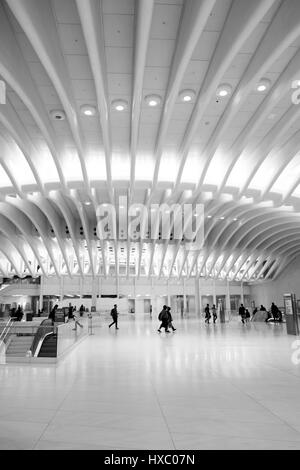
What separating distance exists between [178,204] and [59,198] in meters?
6.89

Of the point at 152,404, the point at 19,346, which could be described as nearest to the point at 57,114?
the point at 19,346

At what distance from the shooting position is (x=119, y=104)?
10211 mm

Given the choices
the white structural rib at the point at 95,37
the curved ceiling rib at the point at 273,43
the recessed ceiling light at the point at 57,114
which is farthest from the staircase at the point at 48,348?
the curved ceiling rib at the point at 273,43

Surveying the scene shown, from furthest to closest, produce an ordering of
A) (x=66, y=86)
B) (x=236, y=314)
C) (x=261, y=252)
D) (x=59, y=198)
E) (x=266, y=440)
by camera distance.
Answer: (x=236, y=314), (x=261, y=252), (x=59, y=198), (x=66, y=86), (x=266, y=440)

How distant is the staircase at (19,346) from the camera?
8.29 meters

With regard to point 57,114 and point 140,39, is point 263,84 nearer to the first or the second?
point 140,39

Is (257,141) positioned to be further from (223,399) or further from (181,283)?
(181,283)

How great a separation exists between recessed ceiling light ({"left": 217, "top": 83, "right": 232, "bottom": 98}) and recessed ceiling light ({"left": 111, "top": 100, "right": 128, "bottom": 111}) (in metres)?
2.85

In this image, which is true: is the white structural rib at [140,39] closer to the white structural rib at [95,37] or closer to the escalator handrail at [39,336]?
the white structural rib at [95,37]

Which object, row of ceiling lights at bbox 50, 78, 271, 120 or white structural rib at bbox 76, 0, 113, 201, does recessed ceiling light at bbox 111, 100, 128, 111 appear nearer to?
row of ceiling lights at bbox 50, 78, 271, 120

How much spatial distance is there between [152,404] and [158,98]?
334 inches

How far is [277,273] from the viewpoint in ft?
115

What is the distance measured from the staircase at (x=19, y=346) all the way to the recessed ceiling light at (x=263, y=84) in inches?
374
